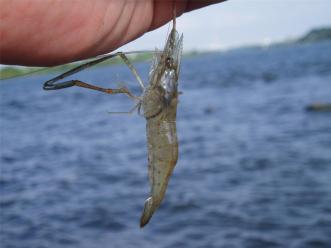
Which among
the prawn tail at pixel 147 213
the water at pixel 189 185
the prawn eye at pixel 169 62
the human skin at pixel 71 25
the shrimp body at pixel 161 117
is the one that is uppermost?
the human skin at pixel 71 25

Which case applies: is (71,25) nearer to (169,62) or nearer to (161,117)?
(169,62)

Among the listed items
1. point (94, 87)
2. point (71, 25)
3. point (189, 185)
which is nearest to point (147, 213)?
point (94, 87)

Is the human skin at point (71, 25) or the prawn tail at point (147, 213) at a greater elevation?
the human skin at point (71, 25)

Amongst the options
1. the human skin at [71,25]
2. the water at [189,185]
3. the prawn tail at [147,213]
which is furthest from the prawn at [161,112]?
the water at [189,185]

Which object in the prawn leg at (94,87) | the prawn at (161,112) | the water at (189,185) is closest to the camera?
the prawn leg at (94,87)

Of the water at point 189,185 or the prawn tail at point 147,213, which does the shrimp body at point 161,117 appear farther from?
the water at point 189,185

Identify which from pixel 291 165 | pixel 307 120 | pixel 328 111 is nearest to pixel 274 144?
pixel 291 165

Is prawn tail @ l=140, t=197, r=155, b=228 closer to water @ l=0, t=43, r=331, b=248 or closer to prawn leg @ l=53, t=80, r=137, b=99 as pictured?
prawn leg @ l=53, t=80, r=137, b=99
